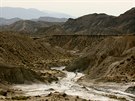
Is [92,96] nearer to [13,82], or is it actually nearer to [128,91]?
[128,91]

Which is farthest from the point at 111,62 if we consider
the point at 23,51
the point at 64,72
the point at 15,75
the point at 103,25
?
the point at 103,25

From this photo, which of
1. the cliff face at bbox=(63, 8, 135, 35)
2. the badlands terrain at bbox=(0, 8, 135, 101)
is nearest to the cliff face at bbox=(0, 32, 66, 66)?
the badlands terrain at bbox=(0, 8, 135, 101)

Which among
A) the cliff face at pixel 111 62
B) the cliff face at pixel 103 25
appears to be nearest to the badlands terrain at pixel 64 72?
the cliff face at pixel 111 62

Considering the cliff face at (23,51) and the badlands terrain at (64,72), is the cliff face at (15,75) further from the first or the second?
the cliff face at (23,51)

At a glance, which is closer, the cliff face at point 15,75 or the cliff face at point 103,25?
the cliff face at point 15,75

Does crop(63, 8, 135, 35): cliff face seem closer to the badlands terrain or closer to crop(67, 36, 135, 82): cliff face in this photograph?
the badlands terrain
